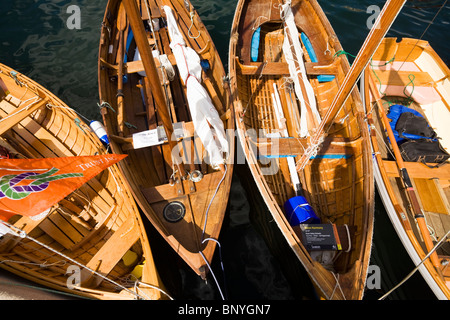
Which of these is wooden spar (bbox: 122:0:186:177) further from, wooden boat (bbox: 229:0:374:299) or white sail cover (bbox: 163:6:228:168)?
wooden boat (bbox: 229:0:374:299)

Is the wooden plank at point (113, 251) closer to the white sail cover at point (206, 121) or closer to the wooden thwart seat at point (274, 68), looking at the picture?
the white sail cover at point (206, 121)

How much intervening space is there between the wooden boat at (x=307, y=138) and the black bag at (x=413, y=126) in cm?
222

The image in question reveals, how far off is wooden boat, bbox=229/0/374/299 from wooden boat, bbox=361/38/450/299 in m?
1.24

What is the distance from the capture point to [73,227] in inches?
221

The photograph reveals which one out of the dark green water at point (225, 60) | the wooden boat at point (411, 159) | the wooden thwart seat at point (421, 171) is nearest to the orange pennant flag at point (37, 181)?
the dark green water at point (225, 60)

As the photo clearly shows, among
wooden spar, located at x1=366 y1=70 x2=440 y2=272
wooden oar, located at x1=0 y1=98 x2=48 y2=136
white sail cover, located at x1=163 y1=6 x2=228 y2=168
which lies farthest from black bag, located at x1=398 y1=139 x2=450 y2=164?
wooden oar, located at x1=0 y1=98 x2=48 y2=136

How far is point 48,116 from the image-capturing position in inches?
256

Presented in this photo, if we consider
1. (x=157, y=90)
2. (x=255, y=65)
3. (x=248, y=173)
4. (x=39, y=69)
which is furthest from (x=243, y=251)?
(x=39, y=69)

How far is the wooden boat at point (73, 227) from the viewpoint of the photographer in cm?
404

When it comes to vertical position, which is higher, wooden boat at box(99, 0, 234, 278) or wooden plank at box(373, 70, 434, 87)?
wooden plank at box(373, 70, 434, 87)

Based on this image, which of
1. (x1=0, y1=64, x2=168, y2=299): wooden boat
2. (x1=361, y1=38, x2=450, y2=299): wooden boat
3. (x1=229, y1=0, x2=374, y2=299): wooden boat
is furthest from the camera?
(x1=361, y1=38, x2=450, y2=299): wooden boat

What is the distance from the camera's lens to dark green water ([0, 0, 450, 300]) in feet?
18.7

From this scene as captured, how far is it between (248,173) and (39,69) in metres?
9.32

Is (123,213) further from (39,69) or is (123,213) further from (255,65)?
(39,69)
